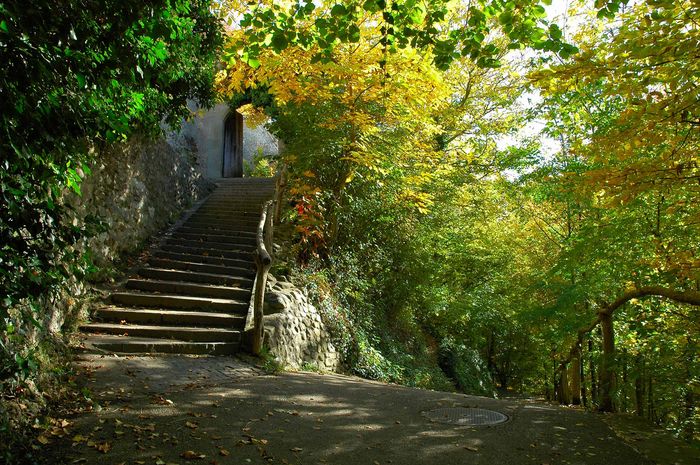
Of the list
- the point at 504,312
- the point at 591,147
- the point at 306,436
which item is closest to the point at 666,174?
the point at 591,147

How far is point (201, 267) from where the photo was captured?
927 centimetres

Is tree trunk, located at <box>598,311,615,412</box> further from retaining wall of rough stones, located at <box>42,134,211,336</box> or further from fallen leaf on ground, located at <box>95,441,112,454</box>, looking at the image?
retaining wall of rough stones, located at <box>42,134,211,336</box>

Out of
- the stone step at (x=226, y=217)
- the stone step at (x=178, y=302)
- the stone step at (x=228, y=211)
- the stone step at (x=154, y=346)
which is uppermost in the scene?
the stone step at (x=228, y=211)

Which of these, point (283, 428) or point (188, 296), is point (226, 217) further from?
point (283, 428)

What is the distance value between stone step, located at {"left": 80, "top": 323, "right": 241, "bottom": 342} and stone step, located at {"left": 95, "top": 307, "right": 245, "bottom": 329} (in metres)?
0.19

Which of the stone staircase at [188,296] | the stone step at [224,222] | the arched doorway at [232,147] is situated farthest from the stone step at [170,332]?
the arched doorway at [232,147]

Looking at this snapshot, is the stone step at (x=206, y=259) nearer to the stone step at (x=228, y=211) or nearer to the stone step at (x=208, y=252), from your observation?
the stone step at (x=208, y=252)

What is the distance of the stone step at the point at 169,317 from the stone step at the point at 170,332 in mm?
185

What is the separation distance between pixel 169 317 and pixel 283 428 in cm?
385

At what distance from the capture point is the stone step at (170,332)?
657 cm

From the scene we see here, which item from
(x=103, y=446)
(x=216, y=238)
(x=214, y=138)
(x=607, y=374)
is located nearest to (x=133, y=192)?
(x=216, y=238)

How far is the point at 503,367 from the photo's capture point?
20969 millimetres

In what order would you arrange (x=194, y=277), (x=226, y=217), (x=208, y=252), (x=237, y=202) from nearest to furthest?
(x=194, y=277), (x=208, y=252), (x=226, y=217), (x=237, y=202)

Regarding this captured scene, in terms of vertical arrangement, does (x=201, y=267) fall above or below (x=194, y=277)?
above
